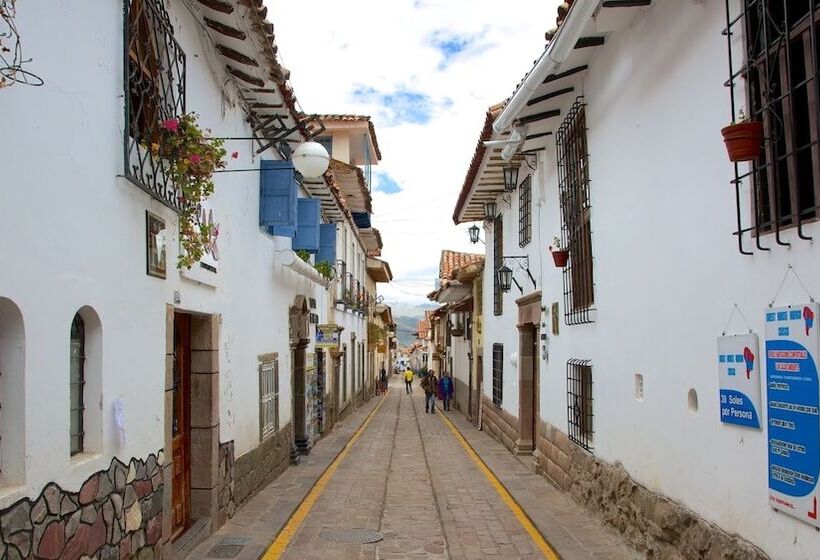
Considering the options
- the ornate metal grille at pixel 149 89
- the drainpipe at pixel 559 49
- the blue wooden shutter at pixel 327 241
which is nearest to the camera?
the ornate metal grille at pixel 149 89

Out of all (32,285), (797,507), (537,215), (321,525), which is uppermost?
(537,215)

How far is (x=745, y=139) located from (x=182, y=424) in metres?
6.20

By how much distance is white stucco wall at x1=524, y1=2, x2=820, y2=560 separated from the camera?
16.5 ft

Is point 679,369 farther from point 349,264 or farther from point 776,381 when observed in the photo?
point 349,264

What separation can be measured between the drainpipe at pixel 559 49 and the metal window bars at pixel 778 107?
5.06 ft

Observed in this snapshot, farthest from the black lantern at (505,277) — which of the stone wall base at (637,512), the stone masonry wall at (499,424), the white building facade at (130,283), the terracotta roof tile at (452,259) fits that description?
the terracotta roof tile at (452,259)

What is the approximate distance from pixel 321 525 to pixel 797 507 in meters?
6.11

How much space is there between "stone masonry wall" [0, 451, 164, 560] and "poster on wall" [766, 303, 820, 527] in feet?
13.9

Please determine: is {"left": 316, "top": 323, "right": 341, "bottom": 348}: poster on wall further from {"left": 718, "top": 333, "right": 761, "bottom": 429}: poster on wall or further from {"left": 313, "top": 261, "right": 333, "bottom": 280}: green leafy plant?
{"left": 718, "top": 333, "right": 761, "bottom": 429}: poster on wall

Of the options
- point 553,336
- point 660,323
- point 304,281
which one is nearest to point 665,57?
point 660,323

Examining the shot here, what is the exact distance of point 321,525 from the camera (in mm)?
9281

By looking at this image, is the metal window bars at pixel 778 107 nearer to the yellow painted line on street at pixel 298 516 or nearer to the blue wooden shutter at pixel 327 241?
the yellow painted line on street at pixel 298 516

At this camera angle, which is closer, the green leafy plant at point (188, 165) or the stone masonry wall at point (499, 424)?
the green leafy plant at point (188, 165)

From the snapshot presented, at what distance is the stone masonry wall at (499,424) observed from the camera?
1572cm
